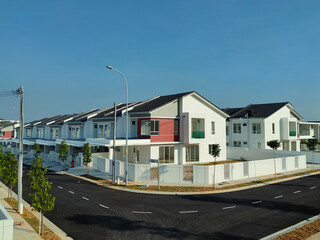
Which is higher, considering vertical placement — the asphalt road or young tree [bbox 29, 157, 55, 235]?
young tree [bbox 29, 157, 55, 235]

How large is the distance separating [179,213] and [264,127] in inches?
1320

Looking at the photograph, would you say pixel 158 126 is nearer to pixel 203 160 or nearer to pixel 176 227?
pixel 203 160

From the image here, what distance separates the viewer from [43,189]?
11453mm

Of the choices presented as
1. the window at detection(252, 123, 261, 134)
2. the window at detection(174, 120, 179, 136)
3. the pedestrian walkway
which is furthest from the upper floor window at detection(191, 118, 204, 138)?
the pedestrian walkway

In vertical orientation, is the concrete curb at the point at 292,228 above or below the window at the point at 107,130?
below

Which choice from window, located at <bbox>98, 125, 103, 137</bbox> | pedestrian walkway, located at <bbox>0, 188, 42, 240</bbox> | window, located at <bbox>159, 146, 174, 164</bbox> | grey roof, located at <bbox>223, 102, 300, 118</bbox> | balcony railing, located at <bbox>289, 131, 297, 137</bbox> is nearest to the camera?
pedestrian walkway, located at <bbox>0, 188, 42, 240</bbox>

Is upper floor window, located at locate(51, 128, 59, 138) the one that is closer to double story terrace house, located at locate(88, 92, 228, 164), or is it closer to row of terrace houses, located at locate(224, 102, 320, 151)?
double story terrace house, located at locate(88, 92, 228, 164)

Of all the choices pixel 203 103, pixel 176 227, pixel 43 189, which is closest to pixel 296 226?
pixel 176 227

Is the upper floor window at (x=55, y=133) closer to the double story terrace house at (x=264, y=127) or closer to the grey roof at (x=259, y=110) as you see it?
the double story terrace house at (x=264, y=127)

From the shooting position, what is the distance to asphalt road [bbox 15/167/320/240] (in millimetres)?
11727

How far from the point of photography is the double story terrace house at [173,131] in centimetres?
3100

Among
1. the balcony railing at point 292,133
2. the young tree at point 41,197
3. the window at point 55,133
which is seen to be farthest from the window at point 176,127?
the window at point 55,133

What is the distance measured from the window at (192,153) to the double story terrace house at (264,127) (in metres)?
15.7

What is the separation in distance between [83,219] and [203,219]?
266 inches
